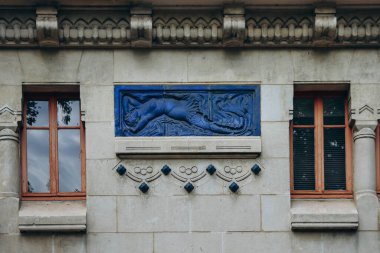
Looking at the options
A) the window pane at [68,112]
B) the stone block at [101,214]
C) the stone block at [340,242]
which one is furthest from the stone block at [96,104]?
the stone block at [340,242]

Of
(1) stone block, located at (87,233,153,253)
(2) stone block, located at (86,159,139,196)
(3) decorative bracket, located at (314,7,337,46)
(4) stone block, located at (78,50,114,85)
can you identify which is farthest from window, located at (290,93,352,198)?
Answer: (4) stone block, located at (78,50,114,85)

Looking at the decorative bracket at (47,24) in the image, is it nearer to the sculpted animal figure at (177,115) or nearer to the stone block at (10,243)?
the sculpted animal figure at (177,115)

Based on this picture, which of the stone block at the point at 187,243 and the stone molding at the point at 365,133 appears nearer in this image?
the stone block at the point at 187,243

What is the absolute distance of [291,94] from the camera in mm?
22656

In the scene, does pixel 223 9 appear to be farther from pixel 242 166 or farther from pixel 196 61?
pixel 242 166

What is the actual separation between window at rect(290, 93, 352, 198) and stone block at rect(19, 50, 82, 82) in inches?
158

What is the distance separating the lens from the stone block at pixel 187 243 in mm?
22125

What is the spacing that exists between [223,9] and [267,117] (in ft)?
Result: 6.70

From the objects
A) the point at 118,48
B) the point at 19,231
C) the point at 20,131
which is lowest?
the point at 19,231

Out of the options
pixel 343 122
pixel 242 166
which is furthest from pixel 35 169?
pixel 343 122

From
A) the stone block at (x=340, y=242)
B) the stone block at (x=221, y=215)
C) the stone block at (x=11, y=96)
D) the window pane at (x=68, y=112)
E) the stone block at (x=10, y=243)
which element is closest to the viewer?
the stone block at (x=10, y=243)

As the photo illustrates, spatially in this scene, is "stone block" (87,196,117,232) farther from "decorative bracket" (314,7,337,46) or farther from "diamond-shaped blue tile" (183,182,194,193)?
"decorative bracket" (314,7,337,46)

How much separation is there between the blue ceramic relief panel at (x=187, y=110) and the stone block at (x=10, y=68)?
175 centimetres

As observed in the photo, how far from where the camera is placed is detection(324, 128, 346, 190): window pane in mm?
22766
